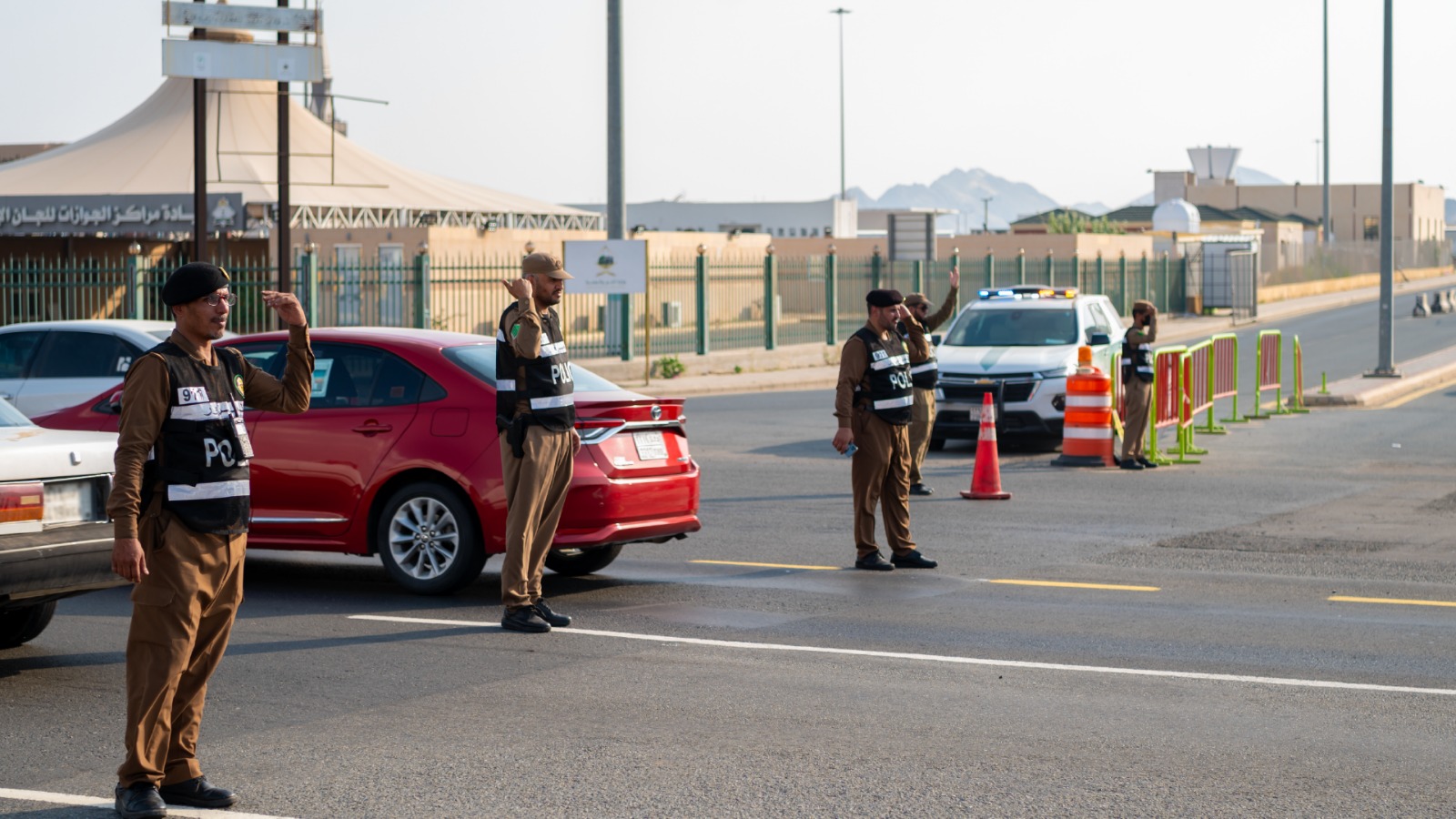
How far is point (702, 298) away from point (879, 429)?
2170 centimetres

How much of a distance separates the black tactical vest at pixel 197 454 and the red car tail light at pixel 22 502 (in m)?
2.06

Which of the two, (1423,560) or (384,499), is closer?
(384,499)

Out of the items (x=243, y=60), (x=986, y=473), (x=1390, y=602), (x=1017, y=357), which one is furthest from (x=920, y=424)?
(x=243, y=60)

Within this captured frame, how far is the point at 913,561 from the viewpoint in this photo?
11.1 metres

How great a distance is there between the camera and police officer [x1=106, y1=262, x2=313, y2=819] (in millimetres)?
5531

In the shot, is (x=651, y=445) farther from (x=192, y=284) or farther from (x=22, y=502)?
(x=192, y=284)

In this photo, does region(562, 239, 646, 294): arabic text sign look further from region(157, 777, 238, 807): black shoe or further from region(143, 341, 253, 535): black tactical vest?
region(157, 777, 238, 807): black shoe

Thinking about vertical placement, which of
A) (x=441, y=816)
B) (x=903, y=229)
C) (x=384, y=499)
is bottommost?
(x=441, y=816)

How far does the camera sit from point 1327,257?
7288 centimetres

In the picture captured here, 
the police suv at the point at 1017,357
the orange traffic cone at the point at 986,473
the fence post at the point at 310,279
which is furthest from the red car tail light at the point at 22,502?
the fence post at the point at 310,279

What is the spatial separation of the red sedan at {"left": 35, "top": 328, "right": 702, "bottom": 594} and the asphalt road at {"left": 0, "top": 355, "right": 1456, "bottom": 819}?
1.21 ft

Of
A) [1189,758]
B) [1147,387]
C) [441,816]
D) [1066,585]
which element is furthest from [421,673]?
[1147,387]

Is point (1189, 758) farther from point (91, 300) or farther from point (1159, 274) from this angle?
point (1159, 274)

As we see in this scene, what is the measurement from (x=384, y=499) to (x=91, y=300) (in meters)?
22.7
